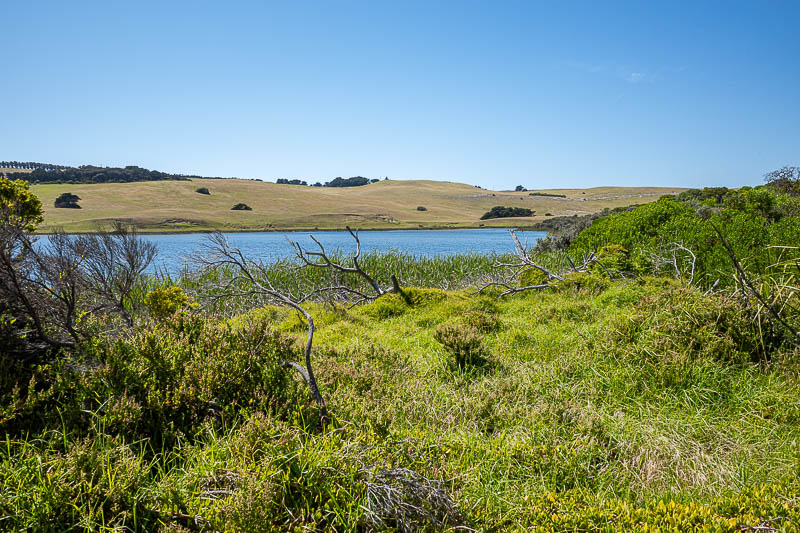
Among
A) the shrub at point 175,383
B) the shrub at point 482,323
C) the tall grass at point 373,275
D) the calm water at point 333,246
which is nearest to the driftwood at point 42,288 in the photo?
the shrub at point 175,383

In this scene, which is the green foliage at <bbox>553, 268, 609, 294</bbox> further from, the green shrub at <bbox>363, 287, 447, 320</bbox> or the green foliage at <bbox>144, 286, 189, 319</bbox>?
the green foliage at <bbox>144, 286, 189, 319</bbox>

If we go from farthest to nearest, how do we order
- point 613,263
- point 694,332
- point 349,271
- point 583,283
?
point 613,263 → point 583,283 → point 349,271 → point 694,332

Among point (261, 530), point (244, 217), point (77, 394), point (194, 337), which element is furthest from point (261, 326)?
point (244, 217)

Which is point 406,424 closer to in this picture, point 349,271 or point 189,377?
point 189,377

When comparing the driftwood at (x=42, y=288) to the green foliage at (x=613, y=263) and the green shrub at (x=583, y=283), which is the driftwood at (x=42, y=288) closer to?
the green shrub at (x=583, y=283)

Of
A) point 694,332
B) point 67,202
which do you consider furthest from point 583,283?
point 67,202

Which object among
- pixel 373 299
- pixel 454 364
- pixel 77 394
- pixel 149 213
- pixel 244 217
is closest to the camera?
pixel 77 394

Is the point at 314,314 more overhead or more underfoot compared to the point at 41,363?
more underfoot

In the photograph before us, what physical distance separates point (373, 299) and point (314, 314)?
178 cm

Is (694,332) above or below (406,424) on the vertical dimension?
above

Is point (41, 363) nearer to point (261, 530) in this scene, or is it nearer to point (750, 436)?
point (261, 530)

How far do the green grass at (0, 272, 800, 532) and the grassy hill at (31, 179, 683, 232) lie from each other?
48.3m

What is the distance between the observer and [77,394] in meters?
2.84

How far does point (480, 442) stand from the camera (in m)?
3.32
